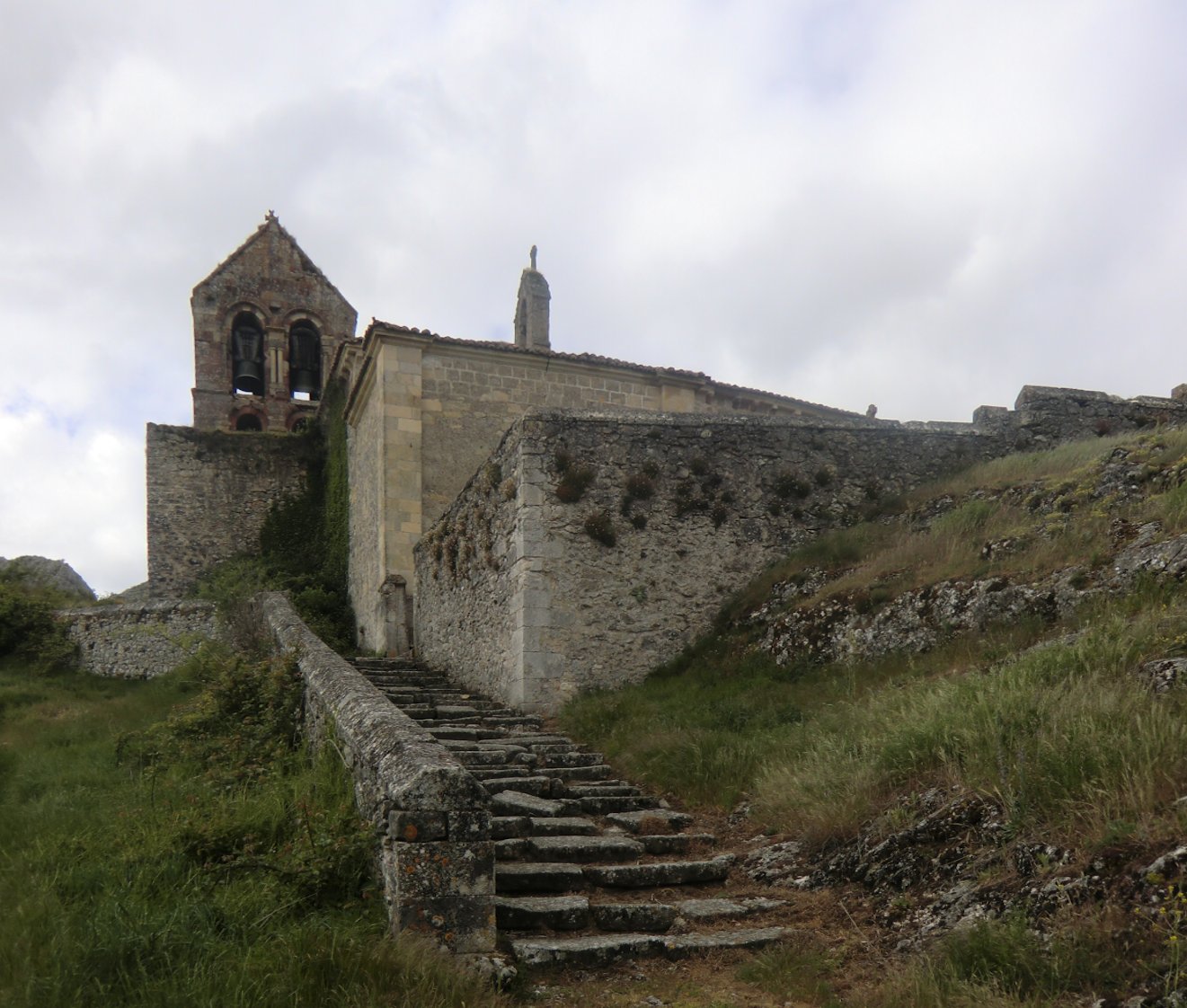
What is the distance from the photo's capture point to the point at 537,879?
561 cm

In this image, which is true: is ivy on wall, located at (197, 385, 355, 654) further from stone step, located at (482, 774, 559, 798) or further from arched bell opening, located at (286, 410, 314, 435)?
stone step, located at (482, 774, 559, 798)

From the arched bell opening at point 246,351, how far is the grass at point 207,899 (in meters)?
23.6

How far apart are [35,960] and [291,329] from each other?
2898 cm

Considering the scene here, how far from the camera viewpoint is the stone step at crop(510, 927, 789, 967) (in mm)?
4625

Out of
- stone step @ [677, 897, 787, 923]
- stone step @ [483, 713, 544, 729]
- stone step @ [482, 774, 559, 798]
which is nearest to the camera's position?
stone step @ [677, 897, 787, 923]

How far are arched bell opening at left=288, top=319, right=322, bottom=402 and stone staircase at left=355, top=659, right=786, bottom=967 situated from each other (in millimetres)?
24577

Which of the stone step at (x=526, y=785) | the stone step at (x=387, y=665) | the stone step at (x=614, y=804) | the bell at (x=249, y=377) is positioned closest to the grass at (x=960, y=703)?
the stone step at (x=614, y=804)

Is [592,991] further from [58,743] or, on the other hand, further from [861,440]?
[58,743]

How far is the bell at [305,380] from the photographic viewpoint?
1224 inches

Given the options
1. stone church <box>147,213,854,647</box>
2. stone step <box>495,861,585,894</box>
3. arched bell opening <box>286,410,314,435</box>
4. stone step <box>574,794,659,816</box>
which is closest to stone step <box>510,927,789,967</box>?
stone step <box>495,861,585,894</box>

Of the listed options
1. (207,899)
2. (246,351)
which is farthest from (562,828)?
(246,351)

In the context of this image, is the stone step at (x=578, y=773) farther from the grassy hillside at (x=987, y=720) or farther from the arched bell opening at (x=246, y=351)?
the arched bell opening at (x=246, y=351)

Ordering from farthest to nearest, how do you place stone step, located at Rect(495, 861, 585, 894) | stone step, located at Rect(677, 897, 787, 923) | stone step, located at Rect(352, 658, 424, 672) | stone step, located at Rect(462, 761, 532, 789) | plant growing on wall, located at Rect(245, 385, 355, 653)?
plant growing on wall, located at Rect(245, 385, 355, 653)
stone step, located at Rect(352, 658, 424, 672)
stone step, located at Rect(462, 761, 532, 789)
stone step, located at Rect(495, 861, 585, 894)
stone step, located at Rect(677, 897, 787, 923)

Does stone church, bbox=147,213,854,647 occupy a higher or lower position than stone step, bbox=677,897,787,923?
higher
